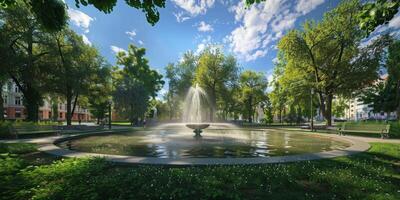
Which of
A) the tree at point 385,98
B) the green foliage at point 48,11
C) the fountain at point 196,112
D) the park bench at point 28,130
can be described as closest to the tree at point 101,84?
the fountain at point 196,112

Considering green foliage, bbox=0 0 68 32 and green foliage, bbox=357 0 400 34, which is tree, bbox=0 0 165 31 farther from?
green foliage, bbox=357 0 400 34

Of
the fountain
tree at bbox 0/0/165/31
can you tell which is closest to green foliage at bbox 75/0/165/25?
tree at bbox 0/0/165/31

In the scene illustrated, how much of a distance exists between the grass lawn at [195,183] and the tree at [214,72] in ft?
146

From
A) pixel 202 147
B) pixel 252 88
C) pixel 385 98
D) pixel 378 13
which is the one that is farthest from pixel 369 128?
pixel 385 98

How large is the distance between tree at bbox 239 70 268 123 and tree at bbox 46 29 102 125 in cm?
3800

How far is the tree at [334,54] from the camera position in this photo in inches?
1232

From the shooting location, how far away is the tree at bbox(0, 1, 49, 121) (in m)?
26.2

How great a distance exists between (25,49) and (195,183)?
3450cm

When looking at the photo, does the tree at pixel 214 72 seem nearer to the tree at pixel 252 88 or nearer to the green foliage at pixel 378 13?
the tree at pixel 252 88

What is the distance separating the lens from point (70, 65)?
31.5m

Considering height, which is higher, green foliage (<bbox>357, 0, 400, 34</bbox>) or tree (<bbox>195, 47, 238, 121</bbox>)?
tree (<bbox>195, 47, 238, 121</bbox>)

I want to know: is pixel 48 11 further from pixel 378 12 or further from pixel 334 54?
pixel 334 54

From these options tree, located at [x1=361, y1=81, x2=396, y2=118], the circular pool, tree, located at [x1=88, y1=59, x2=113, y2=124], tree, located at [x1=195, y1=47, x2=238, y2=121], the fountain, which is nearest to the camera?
the circular pool

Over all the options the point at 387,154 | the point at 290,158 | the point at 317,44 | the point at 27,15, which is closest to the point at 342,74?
the point at 317,44
